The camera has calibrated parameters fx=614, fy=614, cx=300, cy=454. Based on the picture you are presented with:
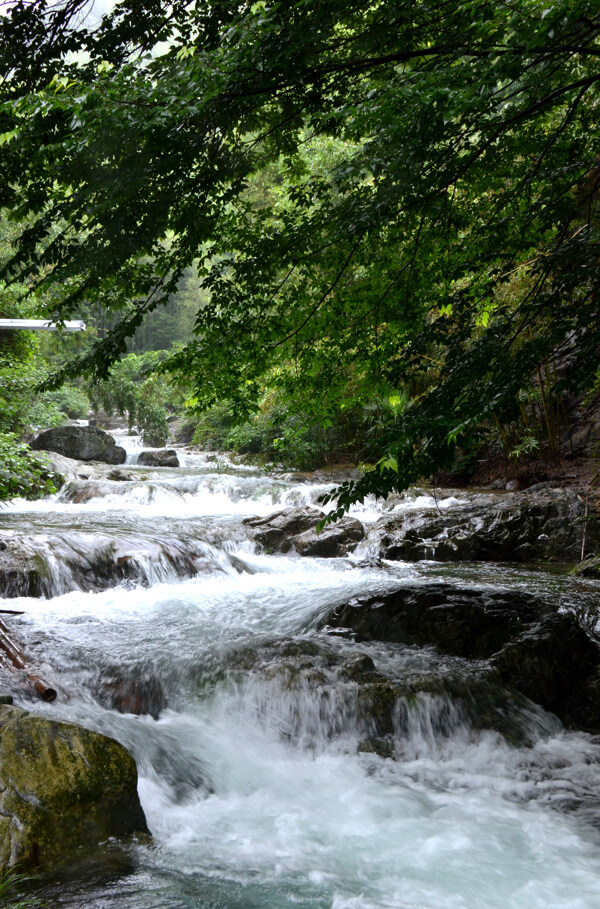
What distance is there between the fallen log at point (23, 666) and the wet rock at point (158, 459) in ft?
60.0

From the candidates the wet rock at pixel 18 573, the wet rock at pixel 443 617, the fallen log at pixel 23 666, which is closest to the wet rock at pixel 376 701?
the wet rock at pixel 443 617

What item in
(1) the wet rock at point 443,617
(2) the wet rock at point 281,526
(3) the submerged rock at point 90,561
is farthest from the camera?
(2) the wet rock at point 281,526

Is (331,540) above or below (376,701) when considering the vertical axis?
below

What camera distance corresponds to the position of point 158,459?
78.1 feet

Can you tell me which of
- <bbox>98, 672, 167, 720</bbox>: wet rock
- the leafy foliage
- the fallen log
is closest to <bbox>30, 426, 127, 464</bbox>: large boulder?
the leafy foliage

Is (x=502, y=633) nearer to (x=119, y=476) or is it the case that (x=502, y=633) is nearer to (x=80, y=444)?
(x=119, y=476)

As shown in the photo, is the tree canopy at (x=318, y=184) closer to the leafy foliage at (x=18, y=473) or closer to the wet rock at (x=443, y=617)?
the leafy foliage at (x=18, y=473)

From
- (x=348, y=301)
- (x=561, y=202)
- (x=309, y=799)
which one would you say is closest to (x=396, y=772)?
(x=309, y=799)

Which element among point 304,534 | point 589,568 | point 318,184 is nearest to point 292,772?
point 318,184

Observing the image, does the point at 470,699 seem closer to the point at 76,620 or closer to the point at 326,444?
the point at 76,620

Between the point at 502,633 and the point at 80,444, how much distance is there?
19515 mm

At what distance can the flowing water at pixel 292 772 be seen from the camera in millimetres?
3303

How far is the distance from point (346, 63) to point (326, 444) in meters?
16.5

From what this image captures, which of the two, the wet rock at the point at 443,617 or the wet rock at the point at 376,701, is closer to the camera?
the wet rock at the point at 376,701
